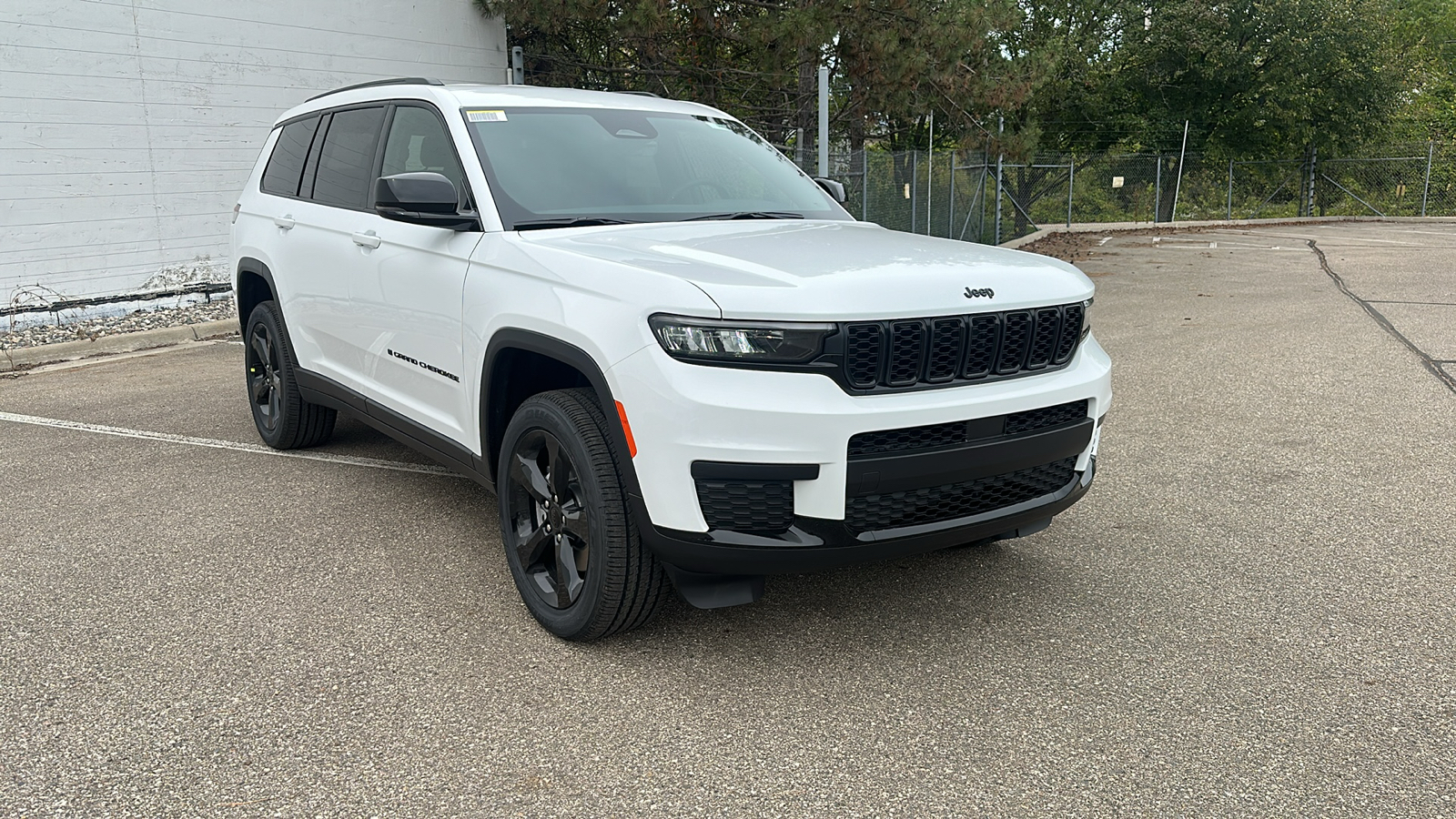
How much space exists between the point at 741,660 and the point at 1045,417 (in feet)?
4.13

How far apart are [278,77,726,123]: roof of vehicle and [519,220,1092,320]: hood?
0.91m

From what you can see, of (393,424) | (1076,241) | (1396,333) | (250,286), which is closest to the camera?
(393,424)

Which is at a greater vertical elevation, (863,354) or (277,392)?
(863,354)

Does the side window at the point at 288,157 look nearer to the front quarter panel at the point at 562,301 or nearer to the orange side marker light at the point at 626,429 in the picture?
the front quarter panel at the point at 562,301

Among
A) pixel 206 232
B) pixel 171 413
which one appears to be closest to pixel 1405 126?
pixel 206 232

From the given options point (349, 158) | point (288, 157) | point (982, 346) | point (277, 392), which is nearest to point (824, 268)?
point (982, 346)

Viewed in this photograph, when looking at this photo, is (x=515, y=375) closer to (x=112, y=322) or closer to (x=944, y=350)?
(x=944, y=350)

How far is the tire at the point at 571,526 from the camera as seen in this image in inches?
134

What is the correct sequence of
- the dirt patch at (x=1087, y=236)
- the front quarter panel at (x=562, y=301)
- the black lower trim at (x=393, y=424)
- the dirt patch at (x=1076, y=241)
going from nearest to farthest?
the front quarter panel at (x=562, y=301), the black lower trim at (x=393, y=424), the dirt patch at (x=1076, y=241), the dirt patch at (x=1087, y=236)

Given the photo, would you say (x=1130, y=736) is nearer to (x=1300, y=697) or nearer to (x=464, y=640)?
(x=1300, y=697)

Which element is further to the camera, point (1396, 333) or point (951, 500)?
point (1396, 333)

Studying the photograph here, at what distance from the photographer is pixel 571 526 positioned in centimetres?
361

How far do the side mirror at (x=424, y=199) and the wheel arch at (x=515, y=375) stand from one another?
21.0 inches

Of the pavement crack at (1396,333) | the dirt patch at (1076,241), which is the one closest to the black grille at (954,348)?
the pavement crack at (1396,333)
